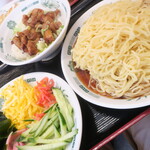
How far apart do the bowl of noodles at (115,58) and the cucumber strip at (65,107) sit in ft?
0.42

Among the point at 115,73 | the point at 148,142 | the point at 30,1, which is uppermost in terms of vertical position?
the point at 30,1

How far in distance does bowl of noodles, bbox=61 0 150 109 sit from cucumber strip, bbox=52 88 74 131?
129mm

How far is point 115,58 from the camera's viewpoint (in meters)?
1.33

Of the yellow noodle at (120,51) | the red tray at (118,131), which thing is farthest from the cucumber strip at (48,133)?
the yellow noodle at (120,51)

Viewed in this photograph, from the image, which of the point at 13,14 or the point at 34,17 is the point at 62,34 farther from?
the point at 13,14

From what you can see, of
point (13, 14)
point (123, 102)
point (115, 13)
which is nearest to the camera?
point (123, 102)

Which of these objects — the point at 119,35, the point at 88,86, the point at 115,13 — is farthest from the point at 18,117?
the point at 115,13

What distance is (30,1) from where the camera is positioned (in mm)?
2172

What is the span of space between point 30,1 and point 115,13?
113 cm

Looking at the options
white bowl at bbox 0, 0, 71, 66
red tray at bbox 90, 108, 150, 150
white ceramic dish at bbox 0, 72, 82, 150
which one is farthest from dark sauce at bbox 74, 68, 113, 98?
white bowl at bbox 0, 0, 71, 66

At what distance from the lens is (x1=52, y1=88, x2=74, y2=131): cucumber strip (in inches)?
54.6

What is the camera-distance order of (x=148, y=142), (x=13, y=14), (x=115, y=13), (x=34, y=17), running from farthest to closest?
(x=13, y=14), (x=34, y=17), (x=148, y=142), (x=115, y=13)

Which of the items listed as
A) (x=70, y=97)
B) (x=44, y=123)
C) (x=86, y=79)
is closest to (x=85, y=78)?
(x=86, y=79)

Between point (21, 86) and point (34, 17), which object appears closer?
point (21, 86)
